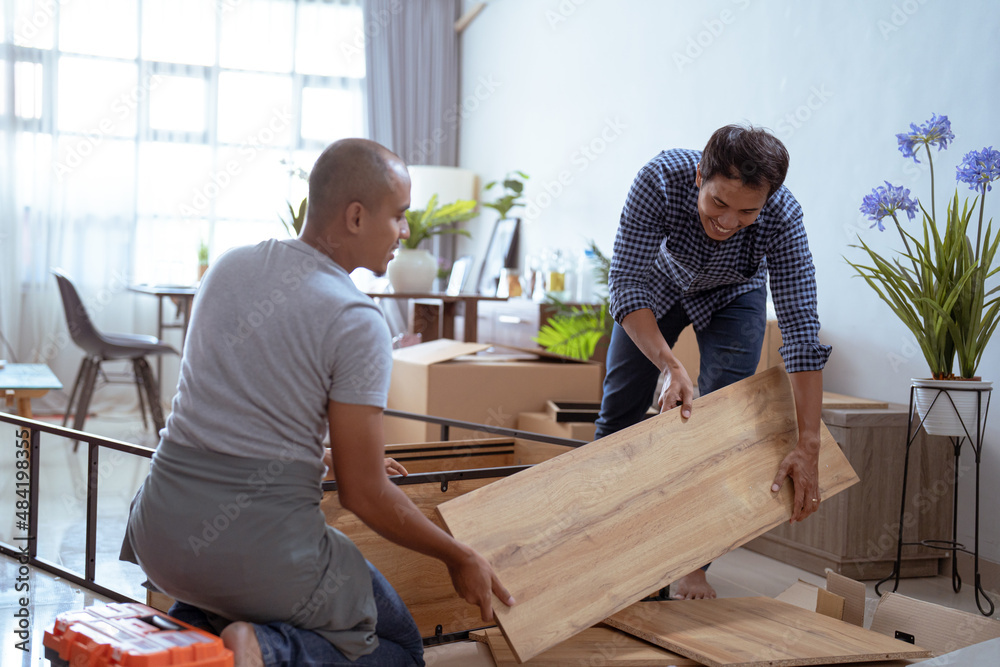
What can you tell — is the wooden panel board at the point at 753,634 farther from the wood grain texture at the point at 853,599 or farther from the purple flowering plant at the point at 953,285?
the purple flowering plant at the point at 953,285

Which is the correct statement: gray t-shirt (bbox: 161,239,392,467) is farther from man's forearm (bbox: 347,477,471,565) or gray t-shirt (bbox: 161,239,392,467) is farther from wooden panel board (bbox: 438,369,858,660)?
wooden panel board (bbox: 438,369,858,660)

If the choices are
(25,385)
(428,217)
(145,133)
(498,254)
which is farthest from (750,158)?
(145,133)

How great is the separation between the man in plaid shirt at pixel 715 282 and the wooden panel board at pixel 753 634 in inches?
8.0

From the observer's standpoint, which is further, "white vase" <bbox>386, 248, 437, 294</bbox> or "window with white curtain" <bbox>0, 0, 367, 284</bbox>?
"window with white curtain" <bbox>0, 0, 367, 284</bbox>

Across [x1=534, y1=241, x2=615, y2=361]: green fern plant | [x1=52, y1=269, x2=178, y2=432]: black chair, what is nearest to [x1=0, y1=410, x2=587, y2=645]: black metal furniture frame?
[x1=534, y1=241, x2=615, y2=361]: green fern plant

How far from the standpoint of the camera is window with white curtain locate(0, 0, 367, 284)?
571cm

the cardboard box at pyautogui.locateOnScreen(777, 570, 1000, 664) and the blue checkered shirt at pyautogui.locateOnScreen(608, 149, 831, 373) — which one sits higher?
the blue checkered shirt at pyautogui.locateOnScreen(608, 149, 831, 373)

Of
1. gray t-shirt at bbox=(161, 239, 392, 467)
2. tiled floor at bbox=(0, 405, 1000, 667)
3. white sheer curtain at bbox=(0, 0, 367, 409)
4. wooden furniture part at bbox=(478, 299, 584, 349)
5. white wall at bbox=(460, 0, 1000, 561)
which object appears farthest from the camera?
white sheer curtain at bbox=(0, 0, 367, 409)

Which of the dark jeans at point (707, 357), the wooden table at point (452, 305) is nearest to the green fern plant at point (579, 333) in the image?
the wooden table at point (452, 305)

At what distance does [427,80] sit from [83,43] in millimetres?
2345

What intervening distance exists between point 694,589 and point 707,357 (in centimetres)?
55

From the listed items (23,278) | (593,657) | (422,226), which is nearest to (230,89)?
(23,278)

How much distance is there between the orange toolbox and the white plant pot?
1.80m

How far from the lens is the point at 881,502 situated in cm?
242
